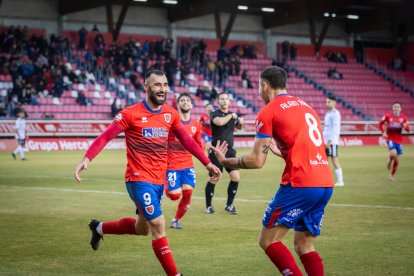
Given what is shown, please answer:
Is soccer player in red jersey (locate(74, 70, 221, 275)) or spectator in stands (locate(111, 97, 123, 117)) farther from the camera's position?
spectator in stands (locate(111, 97, 123, 117))

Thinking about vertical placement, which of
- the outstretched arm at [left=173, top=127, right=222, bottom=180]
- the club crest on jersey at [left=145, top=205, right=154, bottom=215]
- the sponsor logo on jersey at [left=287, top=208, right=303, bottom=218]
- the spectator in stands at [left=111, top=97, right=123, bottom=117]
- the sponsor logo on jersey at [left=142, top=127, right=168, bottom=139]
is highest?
the sponsor logo on jersey at [left=142, top=127, right=168, bottom=139]

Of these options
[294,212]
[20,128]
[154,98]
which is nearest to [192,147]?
[154,98]

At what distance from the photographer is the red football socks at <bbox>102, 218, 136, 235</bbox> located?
8.87 metres

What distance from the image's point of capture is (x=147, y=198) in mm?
8125

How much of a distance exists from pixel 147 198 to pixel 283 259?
2040 millimetres

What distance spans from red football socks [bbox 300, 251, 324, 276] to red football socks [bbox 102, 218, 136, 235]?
105 inches

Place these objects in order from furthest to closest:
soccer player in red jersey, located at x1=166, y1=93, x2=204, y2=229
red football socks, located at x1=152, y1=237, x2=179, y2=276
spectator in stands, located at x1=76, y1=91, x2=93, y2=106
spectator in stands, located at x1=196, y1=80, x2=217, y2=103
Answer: spectator in stands, located at x1=196, y1=80, x2=217, y2=103 → spectator in stands, located at x1=76, y1=91, x2=93, y2=106 → soccer player in red jersey, located at x1=166, y1=93, x2=204, y2=229 → red football socks, located at x1=152, y1=237, x2=179, y2=276

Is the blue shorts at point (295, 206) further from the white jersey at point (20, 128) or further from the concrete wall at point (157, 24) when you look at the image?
the concrete wall at point (157, 24)

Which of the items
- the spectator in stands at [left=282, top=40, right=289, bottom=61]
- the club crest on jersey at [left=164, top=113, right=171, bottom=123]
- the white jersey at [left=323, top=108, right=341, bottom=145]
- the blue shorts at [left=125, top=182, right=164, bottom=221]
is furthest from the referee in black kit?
the spectator in stands at [left=282, top=40, right=289, bottom=61]

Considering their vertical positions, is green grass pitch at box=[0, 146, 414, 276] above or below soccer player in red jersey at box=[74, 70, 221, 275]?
below

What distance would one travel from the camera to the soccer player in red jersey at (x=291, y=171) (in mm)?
6695

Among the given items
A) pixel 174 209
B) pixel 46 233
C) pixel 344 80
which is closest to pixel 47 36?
pixel 344 80

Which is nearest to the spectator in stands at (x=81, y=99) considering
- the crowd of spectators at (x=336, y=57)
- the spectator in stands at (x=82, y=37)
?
the spectator in stands at (x=82, y=37)

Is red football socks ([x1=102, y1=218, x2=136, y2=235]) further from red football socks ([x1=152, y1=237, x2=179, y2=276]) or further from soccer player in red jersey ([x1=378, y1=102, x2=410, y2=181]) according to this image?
soccer player in red jersey ([x1=378, y1=102, x2=410, y2=181])
